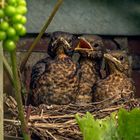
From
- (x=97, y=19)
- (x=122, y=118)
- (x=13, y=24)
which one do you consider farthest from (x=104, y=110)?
(x=13, y=24)

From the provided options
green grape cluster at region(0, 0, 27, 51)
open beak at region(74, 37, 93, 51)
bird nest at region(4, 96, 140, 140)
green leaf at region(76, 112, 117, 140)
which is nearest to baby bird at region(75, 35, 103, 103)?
open beak at region(74, 37, 93, 51)

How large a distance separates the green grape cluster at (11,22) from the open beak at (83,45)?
1306 mm

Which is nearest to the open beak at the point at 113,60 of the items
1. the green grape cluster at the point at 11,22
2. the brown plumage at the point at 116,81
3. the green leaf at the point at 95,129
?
the brown plumage at the point at 116,81

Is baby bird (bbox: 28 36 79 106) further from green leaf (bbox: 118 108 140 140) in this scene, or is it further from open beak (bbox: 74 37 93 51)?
green leaf (bbox: 118 108 140 140)

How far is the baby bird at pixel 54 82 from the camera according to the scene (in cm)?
178

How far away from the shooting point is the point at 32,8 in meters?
1.94

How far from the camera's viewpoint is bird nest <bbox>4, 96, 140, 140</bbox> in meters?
1.55

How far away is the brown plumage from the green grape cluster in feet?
4.08

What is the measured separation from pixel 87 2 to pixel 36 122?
609 millimetres

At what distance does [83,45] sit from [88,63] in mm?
77

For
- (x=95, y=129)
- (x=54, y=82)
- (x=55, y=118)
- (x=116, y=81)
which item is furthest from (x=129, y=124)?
(x=116, y=81)

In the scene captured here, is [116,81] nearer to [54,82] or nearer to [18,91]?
[54,82]

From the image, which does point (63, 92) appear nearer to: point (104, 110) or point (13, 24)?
point (104, 110)

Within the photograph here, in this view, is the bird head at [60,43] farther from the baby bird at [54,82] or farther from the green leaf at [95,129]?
the green leaf at [95,129]
